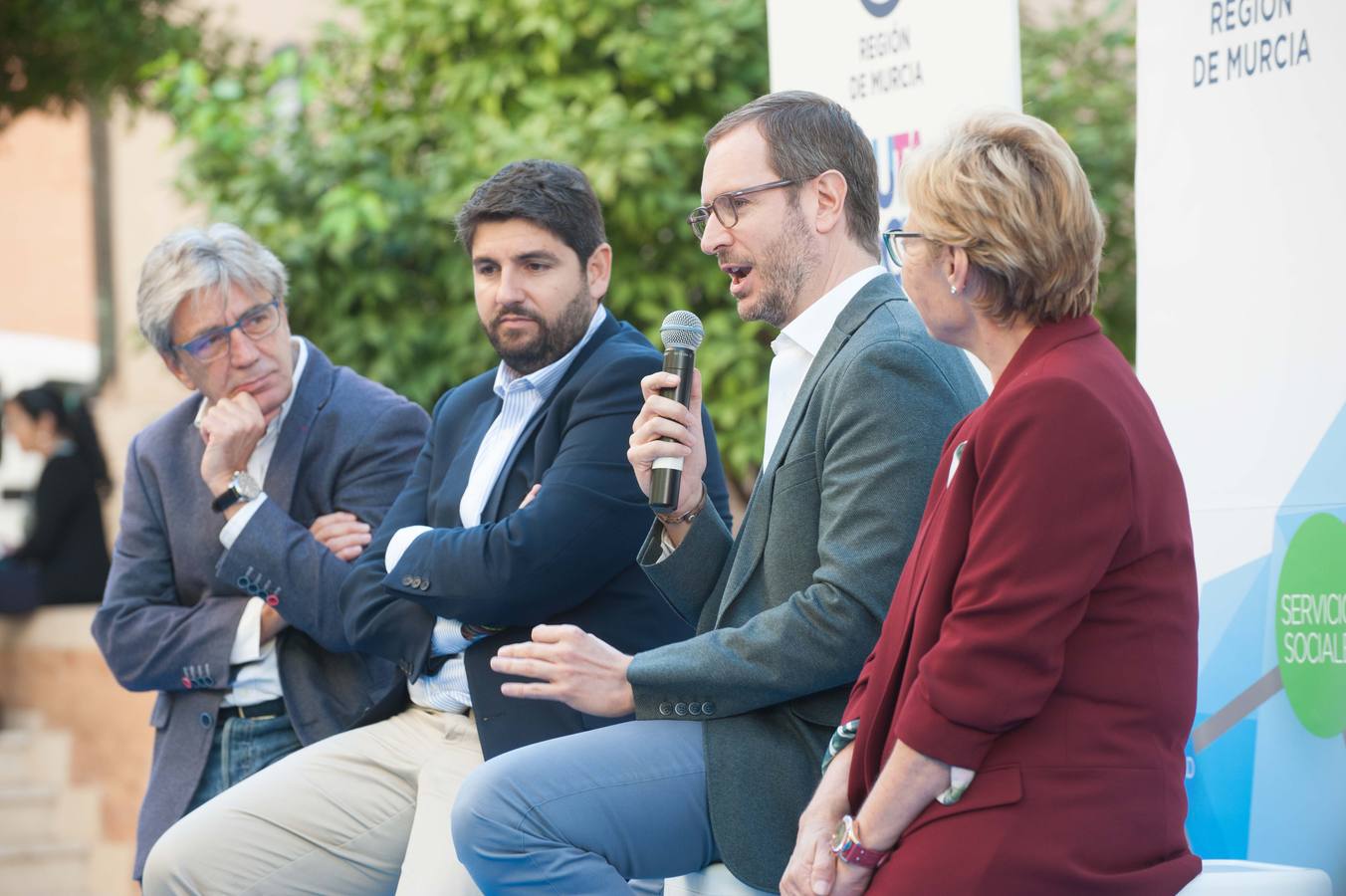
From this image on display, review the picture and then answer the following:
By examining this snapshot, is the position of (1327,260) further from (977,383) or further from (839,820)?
(839,820)

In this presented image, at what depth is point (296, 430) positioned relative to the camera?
3986 millimetres

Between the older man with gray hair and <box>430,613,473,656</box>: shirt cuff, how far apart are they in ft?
1.32

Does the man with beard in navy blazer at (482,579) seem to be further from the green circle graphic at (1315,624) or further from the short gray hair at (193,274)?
the green circle graphic at (1315,624)

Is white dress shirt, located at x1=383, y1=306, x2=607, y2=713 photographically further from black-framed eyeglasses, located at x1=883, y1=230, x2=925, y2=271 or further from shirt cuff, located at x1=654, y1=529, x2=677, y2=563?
black-framed eyeglasses, located at x1=883, y1=230, x2=925, y2=271

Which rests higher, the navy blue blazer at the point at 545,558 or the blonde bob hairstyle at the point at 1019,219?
the blonde bob hairstyle at the point at 1019,219

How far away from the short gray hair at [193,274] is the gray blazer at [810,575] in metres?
1.80

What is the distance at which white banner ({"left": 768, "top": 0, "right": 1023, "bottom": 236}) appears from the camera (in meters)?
3.39

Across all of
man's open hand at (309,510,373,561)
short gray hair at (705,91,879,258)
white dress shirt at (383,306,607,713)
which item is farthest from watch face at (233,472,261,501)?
Answer: short gray hair at (705,91,879,258)

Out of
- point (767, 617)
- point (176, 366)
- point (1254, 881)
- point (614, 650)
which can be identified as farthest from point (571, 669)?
point (176, 366)

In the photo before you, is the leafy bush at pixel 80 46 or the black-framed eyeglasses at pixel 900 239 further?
the leafy bush at pixel 80 46

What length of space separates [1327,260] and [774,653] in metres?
1.32

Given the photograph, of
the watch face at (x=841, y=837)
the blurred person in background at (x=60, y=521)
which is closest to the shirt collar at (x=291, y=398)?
the watch face at (x=841, y=837)

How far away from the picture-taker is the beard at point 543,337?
11.3ft

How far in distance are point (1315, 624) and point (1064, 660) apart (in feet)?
3.93
